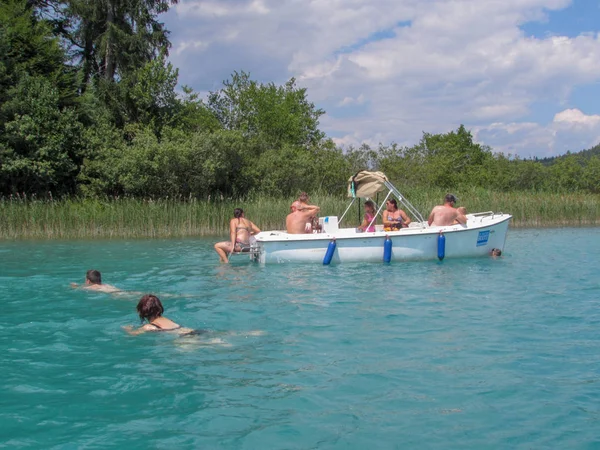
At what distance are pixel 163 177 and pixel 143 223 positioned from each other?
179 inches

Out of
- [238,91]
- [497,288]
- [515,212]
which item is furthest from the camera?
[238,91]

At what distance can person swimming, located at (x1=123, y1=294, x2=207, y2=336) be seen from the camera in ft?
24.5

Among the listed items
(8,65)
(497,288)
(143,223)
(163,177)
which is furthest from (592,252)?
(8,65)

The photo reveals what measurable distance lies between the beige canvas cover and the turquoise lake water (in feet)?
10.5

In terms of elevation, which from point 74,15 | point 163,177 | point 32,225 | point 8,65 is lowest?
point 32,225

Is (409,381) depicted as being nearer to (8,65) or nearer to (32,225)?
(32,225)

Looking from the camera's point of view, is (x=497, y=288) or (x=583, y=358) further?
(x=497, y=288)

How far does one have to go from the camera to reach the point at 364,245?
1370cm

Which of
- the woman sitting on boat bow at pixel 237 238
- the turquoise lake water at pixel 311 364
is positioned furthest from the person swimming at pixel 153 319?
the woman sitting on boat bow at pixel 237 238

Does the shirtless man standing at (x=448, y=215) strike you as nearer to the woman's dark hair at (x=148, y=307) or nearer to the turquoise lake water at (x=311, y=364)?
the turquoise lake water at (x=311, y=364)

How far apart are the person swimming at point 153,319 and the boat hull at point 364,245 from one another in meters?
6.02

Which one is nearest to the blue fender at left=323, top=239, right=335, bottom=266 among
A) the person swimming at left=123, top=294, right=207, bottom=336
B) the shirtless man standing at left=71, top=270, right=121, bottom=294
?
the shirtless man standing at left=71, top=270, right=121, bottom=294

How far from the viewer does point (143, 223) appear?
69.2ft

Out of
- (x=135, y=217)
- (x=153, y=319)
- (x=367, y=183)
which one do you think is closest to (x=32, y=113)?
(x=135, y=217)
